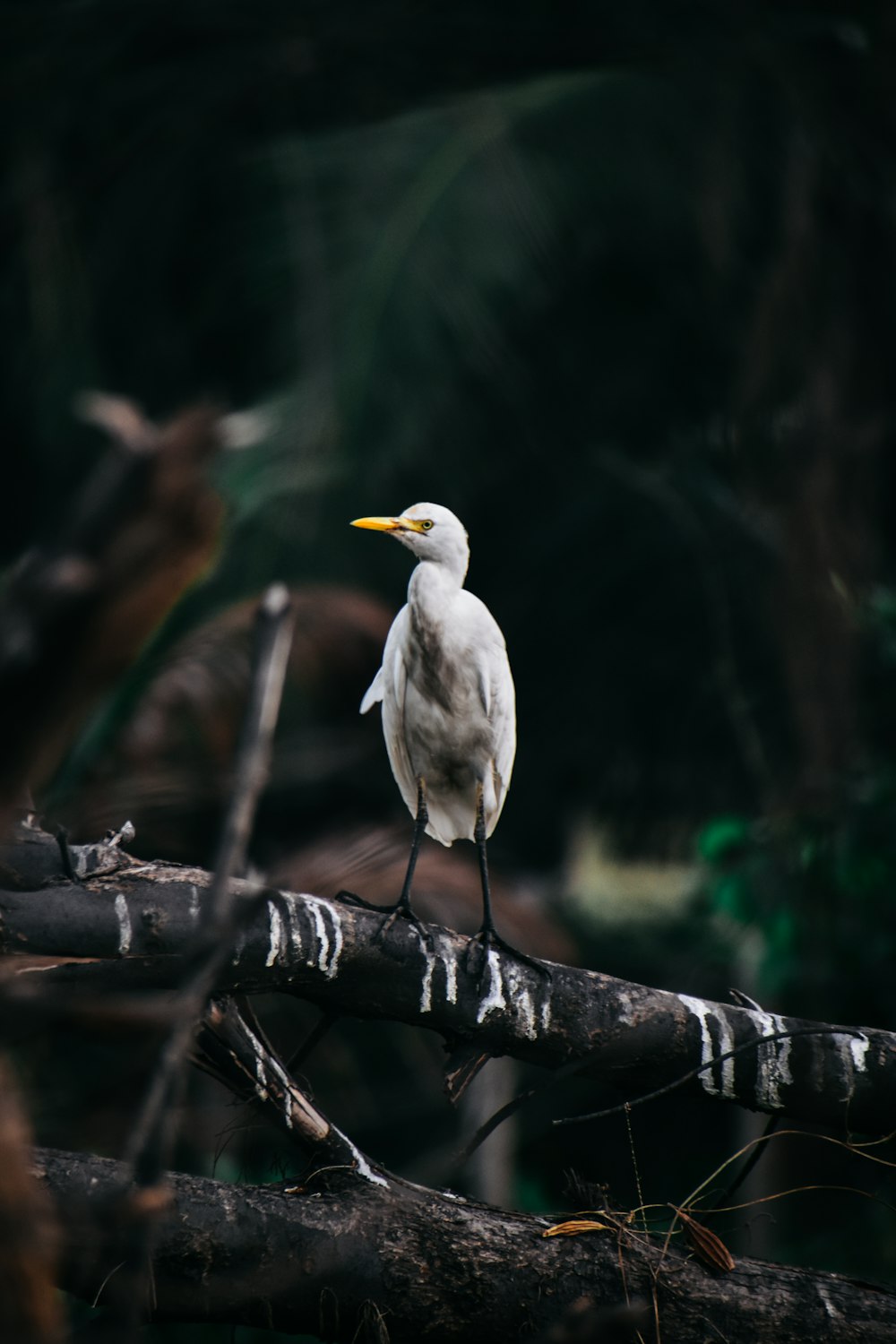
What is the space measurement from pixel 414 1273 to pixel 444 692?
128 centimetres

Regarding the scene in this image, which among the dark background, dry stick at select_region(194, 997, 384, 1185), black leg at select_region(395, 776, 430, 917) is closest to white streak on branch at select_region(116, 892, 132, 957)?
dry stick at select_region(194, 997, 384, 1185)

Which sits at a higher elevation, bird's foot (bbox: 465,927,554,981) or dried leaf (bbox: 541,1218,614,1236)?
bird's foot (bbox: 465,927,554,981)

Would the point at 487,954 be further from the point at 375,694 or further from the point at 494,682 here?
the point at 375,694

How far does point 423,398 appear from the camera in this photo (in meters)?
6.84

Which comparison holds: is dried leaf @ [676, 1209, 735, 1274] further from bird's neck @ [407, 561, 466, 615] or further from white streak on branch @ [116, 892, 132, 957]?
bird's neck @ [407, 561, 466, 615]

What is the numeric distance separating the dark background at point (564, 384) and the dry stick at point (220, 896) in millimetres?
3964

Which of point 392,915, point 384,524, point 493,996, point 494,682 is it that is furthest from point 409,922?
point 384,524

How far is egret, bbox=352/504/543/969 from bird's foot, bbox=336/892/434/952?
35 centimetres

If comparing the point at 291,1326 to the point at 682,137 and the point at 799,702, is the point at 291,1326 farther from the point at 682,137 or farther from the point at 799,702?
the point at 682,137

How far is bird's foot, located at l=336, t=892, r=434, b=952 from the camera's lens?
2.27 metres

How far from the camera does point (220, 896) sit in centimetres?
106

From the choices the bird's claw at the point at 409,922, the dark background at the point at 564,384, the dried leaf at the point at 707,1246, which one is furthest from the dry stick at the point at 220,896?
the dark background at the point at 564,384

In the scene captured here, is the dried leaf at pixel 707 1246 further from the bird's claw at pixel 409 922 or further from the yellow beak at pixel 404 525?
the yellow beak at pixel 404 525

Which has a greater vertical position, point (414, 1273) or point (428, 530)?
point (428, 530)
